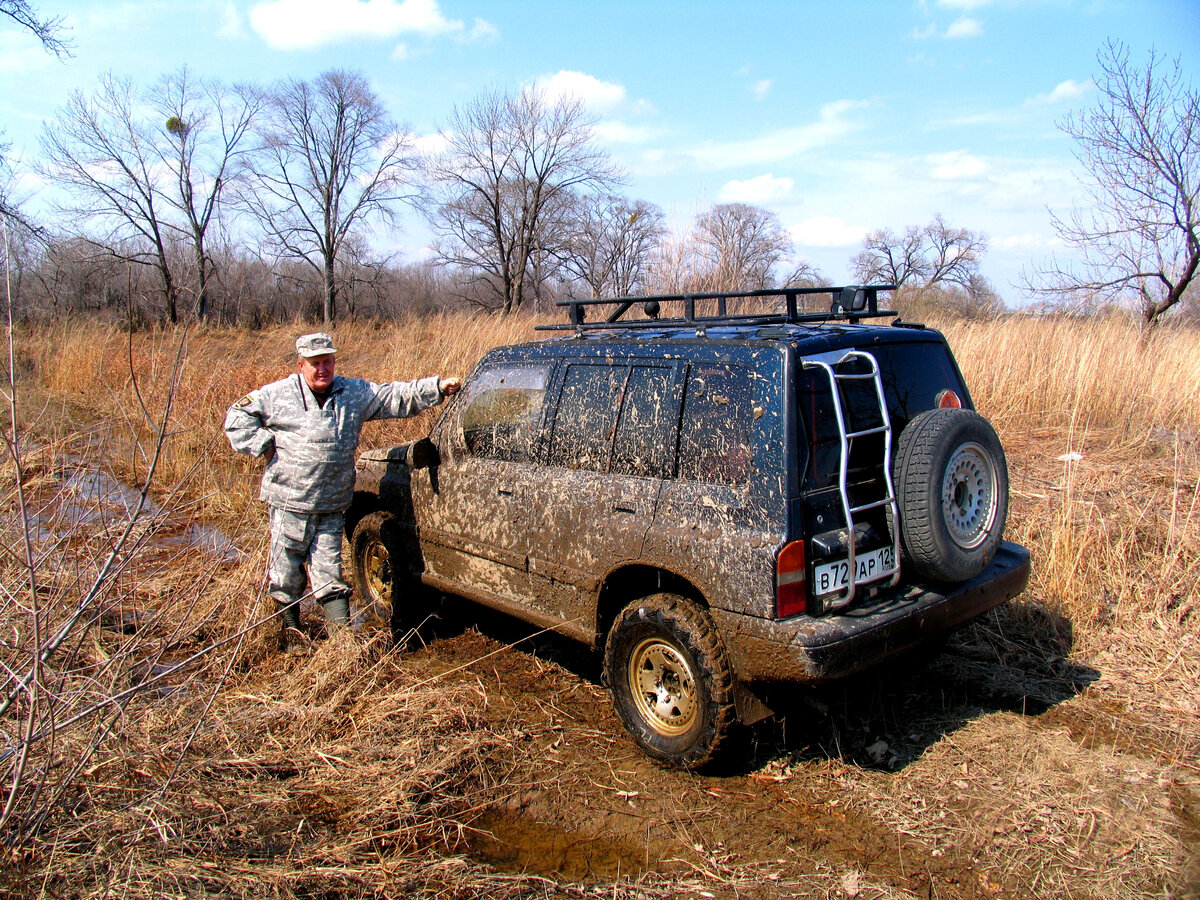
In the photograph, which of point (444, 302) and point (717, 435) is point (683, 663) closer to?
point (717, 435)

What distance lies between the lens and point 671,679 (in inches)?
134

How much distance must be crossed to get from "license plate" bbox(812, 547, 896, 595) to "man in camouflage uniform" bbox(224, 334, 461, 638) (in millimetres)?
2707

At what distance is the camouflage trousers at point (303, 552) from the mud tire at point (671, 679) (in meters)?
1.80

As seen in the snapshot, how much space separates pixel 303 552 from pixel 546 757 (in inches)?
76.4

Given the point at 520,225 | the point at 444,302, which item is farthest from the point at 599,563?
the point at 444,302

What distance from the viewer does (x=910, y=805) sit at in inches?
122

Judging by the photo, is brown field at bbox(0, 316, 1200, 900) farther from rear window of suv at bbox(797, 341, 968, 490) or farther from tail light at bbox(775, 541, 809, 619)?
rear window of suv at bbox(797, 341, 968, 490)

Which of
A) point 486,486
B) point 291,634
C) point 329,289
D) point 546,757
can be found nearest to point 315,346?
point 486,486

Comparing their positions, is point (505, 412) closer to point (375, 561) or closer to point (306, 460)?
point (306, 460)

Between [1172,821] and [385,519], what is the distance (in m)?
4.18

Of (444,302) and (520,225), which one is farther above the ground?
(520,225)

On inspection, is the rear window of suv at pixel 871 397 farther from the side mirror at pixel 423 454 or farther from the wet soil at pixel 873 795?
the side mirror at pixel 423 454

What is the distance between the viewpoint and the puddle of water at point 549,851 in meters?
2.79

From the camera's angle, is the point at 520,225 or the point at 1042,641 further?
the point at 520,225
